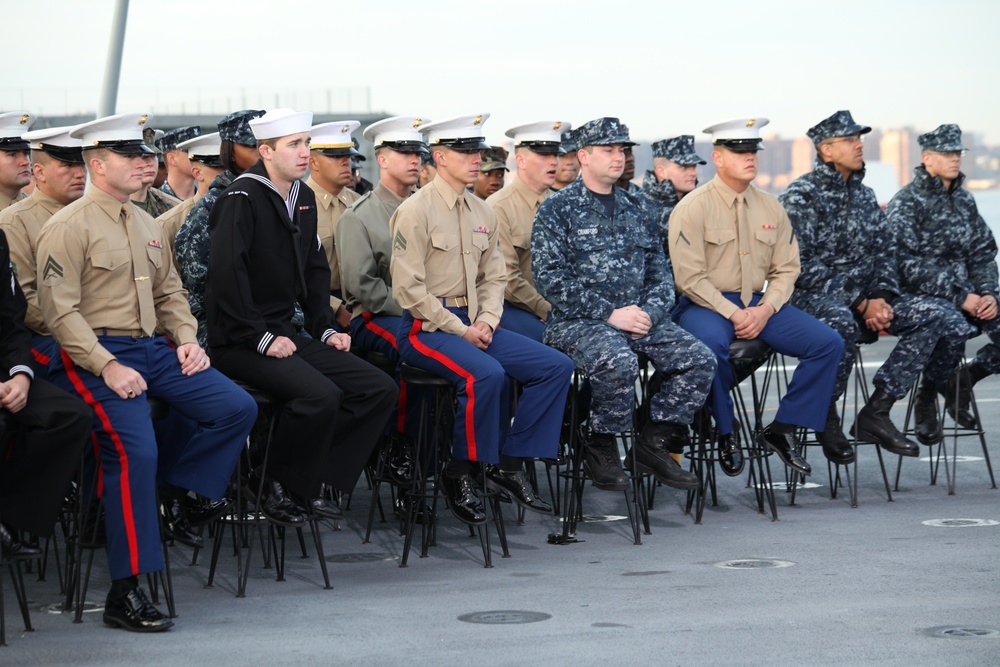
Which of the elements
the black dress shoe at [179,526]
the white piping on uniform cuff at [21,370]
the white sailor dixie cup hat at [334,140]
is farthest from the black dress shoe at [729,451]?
the white piping on uniform cuff at [21,370]

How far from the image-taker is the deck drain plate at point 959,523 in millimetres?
7754

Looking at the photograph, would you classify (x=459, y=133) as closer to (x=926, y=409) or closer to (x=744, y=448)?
(x=744, y=448)

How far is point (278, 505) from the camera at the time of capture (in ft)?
21.9

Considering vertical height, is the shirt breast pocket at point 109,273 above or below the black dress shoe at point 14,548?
above

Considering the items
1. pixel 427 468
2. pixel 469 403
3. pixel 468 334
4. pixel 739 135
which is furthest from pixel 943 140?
pixel 427 468

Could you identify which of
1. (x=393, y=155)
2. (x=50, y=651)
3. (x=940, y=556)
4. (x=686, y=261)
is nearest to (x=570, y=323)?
(x=686, y=261)

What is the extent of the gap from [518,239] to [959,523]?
10.1 ft

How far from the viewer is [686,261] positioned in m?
8.28

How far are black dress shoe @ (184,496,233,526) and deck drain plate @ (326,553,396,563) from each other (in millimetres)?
703

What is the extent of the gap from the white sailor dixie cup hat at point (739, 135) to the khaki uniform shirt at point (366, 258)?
6.50 feet

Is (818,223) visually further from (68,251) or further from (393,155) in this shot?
(68,251)

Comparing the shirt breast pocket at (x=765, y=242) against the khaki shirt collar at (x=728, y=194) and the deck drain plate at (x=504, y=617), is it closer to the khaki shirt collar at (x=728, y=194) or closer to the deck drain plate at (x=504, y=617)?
the khaki shirt collar at (x=728, y=194)

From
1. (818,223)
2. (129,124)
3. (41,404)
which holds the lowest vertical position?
(41,404)

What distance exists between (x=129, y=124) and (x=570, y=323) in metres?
2.62
